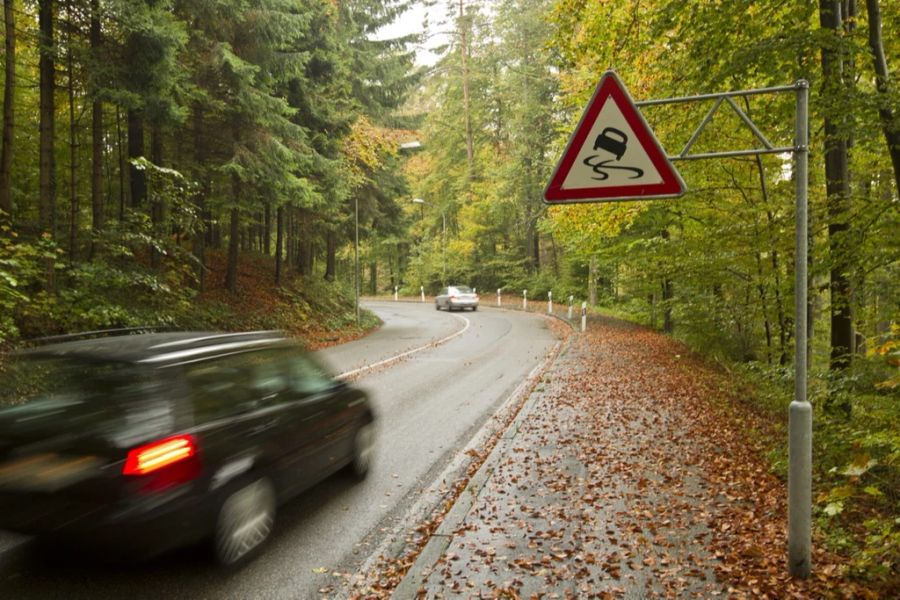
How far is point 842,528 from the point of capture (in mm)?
4500

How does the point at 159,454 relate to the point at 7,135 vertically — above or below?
below

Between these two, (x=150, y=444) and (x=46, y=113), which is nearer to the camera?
(x=150, y=444)

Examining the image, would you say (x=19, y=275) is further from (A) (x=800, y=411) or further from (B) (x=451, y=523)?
(A) (x=800, y=411)

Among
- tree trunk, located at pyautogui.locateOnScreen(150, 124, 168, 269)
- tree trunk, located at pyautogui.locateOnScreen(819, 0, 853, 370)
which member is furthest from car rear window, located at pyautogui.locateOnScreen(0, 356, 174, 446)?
tree trunk, located at pyautogui.locateOnScreen(150, 124, 168, 269)

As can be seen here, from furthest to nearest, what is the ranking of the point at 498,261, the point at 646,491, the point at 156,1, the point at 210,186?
the point at 498,261, the point at 210,186, the point at 156,1, the point at 646,491

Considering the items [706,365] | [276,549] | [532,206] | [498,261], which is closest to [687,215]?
[706,365]

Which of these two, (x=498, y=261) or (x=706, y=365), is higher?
(x=498, y=261)

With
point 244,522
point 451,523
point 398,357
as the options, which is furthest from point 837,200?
point 398,357

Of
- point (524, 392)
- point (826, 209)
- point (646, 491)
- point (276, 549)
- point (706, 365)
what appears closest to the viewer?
point (276, 549)

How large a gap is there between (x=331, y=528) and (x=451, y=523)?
41.0 inches

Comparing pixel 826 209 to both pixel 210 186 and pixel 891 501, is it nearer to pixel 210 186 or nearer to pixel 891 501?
pixel 891 501

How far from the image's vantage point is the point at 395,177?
29.7 meters

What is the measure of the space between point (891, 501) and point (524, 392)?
6.21 metres

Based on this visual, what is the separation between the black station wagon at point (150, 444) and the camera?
3422mm
